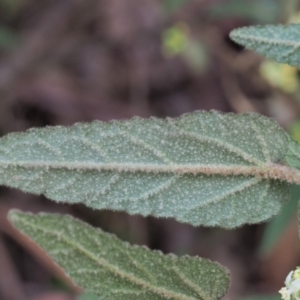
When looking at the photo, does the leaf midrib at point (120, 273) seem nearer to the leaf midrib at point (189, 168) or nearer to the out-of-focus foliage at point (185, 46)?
the leaf midrib at point (189, 168)

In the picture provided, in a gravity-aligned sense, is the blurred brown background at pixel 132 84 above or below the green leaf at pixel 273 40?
above

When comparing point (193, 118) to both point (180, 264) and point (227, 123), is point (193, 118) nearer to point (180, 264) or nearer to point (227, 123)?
point (227, 123)

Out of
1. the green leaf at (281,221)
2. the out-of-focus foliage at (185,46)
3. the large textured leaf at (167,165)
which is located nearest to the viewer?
the large textured leaf at (167,165)

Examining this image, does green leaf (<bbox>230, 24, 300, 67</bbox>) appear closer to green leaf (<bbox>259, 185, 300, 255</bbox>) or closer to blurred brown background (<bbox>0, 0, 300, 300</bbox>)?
green leaf (<bbox>259, 185, 300, 255</bbox>)

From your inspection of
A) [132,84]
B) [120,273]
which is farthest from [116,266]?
[132,84]

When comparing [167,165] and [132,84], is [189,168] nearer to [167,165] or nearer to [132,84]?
[167,165]

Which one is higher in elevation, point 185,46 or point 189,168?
point 185,46

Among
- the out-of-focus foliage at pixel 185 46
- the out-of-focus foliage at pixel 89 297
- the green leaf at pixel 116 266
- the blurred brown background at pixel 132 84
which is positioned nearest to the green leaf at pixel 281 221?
the blurred brown background at pixel 132 84
